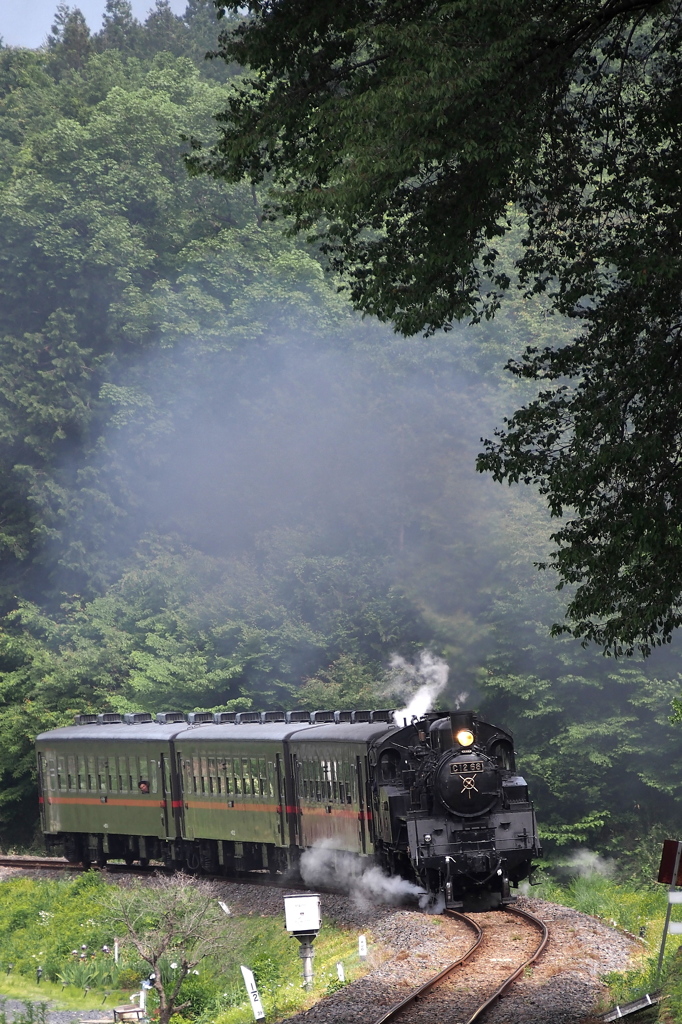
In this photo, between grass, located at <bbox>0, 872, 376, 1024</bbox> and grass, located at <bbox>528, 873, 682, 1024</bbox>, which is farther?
grass, located at <bbox>0, 872, 376, 1024</bbox>

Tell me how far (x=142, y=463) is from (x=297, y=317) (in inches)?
345

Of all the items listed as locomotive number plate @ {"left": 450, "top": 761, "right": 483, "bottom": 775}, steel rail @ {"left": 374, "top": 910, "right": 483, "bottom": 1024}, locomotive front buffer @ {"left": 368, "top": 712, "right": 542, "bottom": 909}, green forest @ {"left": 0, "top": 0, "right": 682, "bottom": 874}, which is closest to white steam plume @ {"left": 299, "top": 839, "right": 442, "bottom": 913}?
locomotive front buffer @ {"left": 368, "top": 712, "right": 542, "bottom": 909}

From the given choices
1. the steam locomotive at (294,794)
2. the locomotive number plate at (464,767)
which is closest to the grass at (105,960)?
the steam locomotive at (294,794)

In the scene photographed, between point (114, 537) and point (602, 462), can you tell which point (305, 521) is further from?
point (602, 462)

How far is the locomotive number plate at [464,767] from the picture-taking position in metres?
18.6

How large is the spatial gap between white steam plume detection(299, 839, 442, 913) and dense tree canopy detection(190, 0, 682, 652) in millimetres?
8197

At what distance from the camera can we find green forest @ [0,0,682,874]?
44.8 meters

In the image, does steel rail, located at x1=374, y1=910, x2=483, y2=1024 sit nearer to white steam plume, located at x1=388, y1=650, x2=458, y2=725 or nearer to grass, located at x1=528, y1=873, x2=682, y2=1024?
grass, located at x1=528, y1=873, x2=682, y2=1024

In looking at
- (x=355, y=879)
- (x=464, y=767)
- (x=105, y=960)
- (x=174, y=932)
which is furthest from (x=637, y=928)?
(x=105, y=960)

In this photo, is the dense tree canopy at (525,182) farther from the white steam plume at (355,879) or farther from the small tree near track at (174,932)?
the small tree near track at (174,932)

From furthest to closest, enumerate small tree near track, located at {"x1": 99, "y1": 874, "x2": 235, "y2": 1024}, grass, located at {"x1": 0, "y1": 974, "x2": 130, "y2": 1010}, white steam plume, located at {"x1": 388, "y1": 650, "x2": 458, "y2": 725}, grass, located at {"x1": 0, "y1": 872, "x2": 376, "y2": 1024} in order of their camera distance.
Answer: white steam plume, located at {"x1": 388, "y1": 650, "x2": 458, "y2": 725} → grass, located at {"x1": 0, "y1": 974, "x2": 130, "y2": 1010} → small tree near track, located at {"x1": 99, "y1": 874, "x2": 235, "y2": 1024} → grass, located at {"x1": 0, "y1": 872, "x2": 376, "y2": 1024}

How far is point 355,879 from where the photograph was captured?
2188cm

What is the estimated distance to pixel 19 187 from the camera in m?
55.9

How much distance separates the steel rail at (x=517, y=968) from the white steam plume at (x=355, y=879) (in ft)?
4.13
